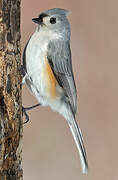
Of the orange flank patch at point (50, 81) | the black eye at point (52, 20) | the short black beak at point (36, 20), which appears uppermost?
the short black beak at point (36, 20)

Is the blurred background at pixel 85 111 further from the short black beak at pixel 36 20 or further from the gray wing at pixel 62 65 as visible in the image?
the short black beak at pixel 36 20

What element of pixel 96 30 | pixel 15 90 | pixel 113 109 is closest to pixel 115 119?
pixel 113 109

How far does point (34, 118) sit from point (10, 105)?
2642 mm

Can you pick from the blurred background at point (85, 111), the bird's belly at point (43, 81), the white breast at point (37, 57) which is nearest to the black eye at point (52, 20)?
the white breast at point (37, 57)

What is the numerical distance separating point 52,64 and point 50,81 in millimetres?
110

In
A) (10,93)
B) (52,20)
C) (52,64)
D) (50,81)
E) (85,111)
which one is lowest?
(85,111)

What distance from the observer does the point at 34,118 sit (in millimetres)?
5602

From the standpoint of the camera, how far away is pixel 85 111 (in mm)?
5691

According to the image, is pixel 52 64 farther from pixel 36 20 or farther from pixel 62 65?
pixel 36 20

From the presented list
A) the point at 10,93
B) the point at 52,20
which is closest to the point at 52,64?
the point at 52,20

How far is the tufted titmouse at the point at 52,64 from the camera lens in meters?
3.66

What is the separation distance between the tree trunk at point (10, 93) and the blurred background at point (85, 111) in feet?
7.96

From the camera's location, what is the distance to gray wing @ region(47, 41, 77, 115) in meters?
3.74

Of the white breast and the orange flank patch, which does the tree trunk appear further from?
the orange flank patch
